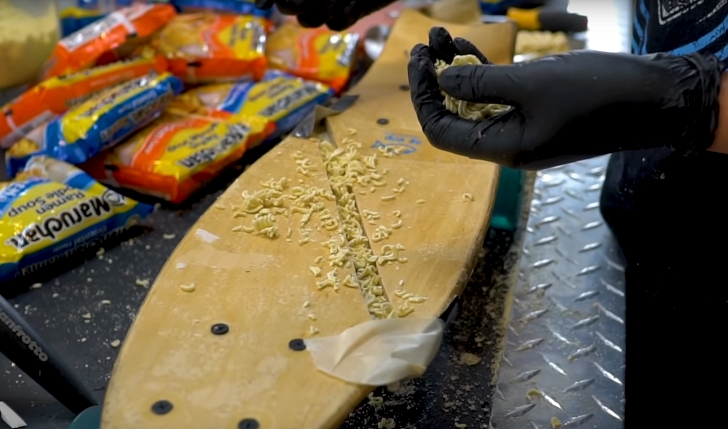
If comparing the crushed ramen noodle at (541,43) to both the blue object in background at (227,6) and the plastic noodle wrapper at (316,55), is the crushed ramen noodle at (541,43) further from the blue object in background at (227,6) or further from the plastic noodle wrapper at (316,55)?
the blue object in background at (227,6)

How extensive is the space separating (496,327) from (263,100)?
60cm

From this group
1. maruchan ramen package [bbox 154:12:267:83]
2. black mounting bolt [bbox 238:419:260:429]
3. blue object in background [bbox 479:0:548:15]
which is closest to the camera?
black mounting bolt [bbox 238:419:260:429]

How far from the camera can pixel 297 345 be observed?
26.5 inches

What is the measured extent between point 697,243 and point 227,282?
0.60 meters

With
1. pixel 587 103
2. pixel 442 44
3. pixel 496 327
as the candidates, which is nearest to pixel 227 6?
pixel 442 44

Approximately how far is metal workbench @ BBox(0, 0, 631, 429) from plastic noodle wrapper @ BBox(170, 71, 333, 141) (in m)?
0.15

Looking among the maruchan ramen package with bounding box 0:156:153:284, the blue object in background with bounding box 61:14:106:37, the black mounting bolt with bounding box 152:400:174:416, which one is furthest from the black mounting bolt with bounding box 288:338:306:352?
the blue object in background with bounding box 61:14:106:37

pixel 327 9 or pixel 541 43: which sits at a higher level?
pixel 327 9

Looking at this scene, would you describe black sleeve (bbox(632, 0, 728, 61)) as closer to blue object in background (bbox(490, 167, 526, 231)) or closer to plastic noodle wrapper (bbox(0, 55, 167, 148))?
blue object in background (bbox(490, 167, 526, 231))

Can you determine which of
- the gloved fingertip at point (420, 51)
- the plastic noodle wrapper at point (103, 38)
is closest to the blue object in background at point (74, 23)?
the plastic noodle wrapper at point (103, 38)

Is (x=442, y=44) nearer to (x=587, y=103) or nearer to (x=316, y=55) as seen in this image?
(x=587, y=103)

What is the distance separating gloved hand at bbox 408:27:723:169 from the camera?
70 centimetres

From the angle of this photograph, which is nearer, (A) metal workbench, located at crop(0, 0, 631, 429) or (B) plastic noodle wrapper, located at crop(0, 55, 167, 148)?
(A) metal workbench, located at crop(0, 0, 631, 429)

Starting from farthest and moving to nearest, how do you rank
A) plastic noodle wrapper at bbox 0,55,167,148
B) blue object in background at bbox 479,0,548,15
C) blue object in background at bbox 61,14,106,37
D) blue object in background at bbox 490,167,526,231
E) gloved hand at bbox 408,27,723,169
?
blue object in background at bbox 479,0,548,15 → blue object in background at bbox 61,14,106,37 → plastic noodle wrapper at bbox 0,55,167,148 → blue object in background at bbox 490,167,526,231 → gloved hand at bbox 408,27,723,169
